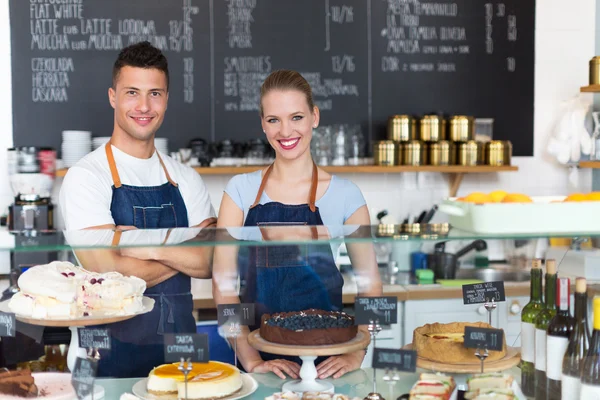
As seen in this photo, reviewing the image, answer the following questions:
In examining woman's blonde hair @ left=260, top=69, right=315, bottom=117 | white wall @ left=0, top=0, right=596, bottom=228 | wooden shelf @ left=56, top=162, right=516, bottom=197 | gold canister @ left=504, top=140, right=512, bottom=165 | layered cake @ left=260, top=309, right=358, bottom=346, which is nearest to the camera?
layered cake @ left=260, top=309, right=358, bottom=346

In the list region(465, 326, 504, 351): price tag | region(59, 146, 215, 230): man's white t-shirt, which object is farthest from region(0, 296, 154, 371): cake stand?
region(465, 326, 504, 351): price tag

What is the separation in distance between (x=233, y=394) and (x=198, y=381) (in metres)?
0.10

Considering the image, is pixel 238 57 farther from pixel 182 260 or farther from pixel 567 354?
pixel 567 354

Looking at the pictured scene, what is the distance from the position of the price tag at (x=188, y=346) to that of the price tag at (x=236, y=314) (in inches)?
9.0

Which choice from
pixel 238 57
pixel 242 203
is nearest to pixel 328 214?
pixel 242 203

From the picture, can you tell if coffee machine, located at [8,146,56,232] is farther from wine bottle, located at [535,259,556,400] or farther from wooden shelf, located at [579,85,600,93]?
wooden shelf, located at [579,85,600,93]

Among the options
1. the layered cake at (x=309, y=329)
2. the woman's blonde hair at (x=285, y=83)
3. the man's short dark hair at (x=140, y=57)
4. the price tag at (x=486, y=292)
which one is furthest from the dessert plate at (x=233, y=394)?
the man's short dark hair at (x=140, y=57)

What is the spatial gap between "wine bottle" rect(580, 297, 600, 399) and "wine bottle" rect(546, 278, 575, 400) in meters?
0.06

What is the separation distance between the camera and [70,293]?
194 cm

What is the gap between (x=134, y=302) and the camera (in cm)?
201

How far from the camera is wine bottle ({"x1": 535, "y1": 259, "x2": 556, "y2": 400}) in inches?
78.1

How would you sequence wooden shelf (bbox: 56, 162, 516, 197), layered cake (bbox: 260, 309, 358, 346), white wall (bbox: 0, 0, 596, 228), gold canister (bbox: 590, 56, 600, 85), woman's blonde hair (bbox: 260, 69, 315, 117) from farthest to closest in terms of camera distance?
white wall (bbox: 0, 0, 596, 228) < gold canister (bbox: 590, 56, 600, 85) < wooden shelf (bbox: 56, 162, 516, 197) < woman's blonde hair (bbox: 260, 69, 315, 117) < layered cake (bbox: 260, 309, 358, 346)

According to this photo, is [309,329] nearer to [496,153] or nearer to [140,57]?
[140,57]

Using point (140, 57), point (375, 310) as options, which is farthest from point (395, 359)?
point (140, 57)
